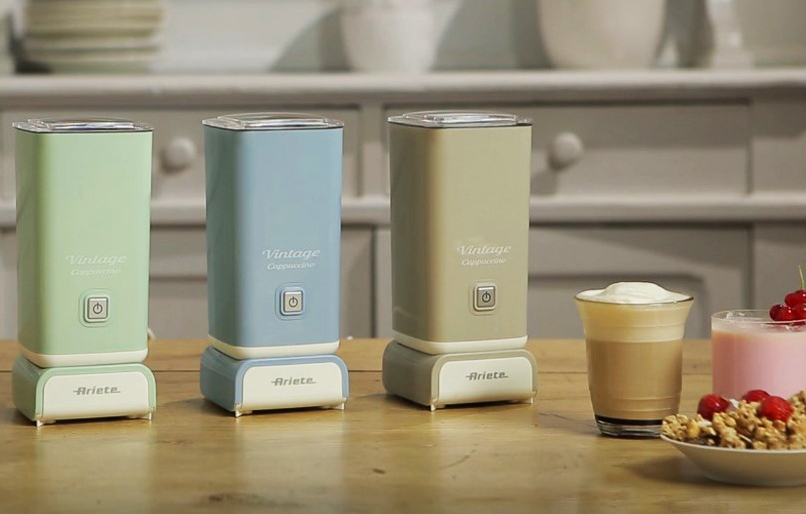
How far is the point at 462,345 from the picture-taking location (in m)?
1.21

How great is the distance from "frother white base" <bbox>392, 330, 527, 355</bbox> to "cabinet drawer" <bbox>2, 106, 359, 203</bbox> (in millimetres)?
1225

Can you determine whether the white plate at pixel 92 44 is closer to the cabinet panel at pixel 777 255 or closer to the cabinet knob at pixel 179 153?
the cabinet knob at pixel 179 153

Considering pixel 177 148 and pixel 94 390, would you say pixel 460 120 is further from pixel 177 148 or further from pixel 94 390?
pixel 177 148

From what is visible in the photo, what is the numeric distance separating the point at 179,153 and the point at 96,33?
A: 0.96ft

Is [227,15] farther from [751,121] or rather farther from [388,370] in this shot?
[388,370]

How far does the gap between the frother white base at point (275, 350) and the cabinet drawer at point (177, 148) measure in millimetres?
1262

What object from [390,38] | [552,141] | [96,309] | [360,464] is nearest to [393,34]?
[390,38]

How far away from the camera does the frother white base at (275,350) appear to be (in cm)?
117

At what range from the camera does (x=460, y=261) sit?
1.20 metres

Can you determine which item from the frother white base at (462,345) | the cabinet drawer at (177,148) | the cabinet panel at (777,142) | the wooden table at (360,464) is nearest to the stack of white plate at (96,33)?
the cabinet drawer at (177,148)

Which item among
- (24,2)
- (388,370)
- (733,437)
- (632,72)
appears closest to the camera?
(733,437)

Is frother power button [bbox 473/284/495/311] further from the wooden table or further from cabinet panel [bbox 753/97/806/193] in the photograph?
cabinet panel [bbox 753/97/806/193]

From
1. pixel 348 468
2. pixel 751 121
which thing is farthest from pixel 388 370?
pixel 751 121

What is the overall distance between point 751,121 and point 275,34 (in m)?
0.96
